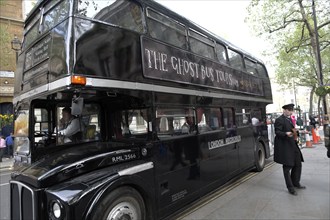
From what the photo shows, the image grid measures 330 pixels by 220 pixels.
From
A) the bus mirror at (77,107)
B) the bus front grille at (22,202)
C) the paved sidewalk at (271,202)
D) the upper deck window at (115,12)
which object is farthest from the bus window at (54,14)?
the paved sidewalk at (271,202)

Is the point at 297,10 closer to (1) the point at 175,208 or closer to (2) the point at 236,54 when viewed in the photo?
(2) the point at 236,54

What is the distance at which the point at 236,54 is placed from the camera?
7836 mm

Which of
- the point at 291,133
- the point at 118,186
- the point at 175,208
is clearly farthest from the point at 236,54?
the point at 118,186

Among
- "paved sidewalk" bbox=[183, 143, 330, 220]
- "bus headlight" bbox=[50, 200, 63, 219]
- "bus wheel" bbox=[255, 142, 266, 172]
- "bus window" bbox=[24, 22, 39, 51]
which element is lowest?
"paved sidewalk" bbox=[183, 143, 330, 220]

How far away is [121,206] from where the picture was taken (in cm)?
355

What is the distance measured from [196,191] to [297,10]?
653 inches

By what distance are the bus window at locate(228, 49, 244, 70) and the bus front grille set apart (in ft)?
18.5

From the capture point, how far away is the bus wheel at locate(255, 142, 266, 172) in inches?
327

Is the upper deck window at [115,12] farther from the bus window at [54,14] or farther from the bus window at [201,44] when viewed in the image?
the bus window at [201,44]

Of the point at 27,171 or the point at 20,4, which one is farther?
the point at 20,4

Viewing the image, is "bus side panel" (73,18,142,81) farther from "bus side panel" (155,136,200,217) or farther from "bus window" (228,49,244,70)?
"bus window" (228,49,244,70)

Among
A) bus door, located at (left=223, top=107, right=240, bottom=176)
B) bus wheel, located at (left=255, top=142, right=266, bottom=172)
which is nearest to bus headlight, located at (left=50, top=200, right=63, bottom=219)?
bus door, located at (left=223, top=107, right=240, bottom=176)

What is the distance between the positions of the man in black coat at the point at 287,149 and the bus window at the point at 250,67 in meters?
2.91

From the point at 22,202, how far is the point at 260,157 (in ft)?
23.2
